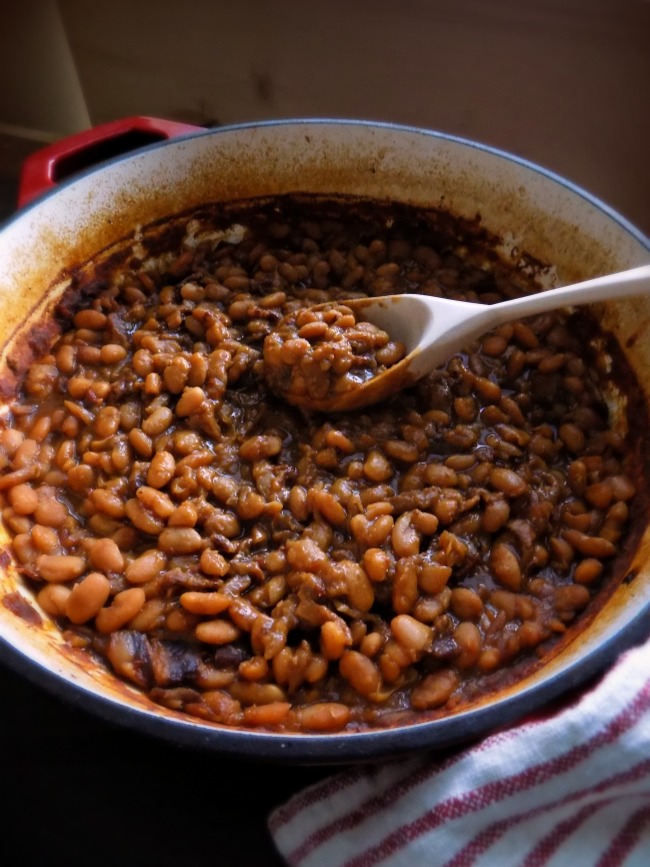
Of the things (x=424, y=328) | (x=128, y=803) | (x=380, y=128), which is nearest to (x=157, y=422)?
(x=424, y=328)

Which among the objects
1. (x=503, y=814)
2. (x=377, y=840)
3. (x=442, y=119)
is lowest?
(x=377, y=840)

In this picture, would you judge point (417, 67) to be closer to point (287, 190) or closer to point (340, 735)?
point (287, 190)

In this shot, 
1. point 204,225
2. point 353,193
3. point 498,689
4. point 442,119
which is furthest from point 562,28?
point 498,689

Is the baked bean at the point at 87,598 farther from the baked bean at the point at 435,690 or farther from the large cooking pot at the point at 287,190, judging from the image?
the baked bean at the point at 435,690

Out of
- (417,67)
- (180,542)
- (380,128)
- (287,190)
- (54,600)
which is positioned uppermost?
(417,67)

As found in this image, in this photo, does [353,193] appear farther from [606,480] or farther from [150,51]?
[150,51]

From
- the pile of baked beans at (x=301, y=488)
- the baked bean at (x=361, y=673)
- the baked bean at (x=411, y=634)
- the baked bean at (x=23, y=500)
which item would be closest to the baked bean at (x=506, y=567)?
the pile of baked beans at (x=301, y=488)
